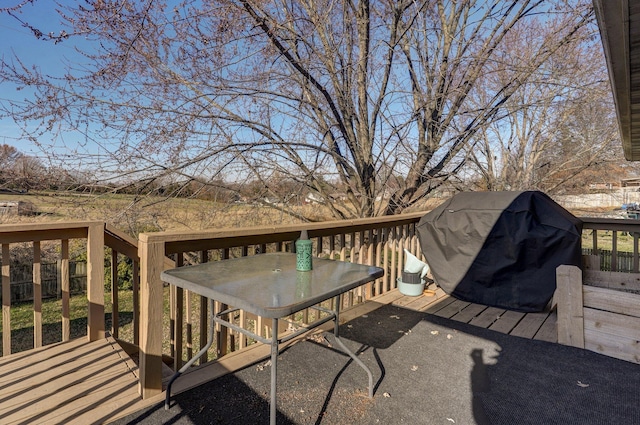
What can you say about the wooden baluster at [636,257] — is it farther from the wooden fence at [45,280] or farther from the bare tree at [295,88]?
the wooden fence at [45,280]

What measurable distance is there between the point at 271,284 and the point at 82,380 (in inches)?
52.8

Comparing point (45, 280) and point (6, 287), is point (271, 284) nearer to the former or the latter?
point (6, 287)

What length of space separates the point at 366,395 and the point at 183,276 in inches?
47.3

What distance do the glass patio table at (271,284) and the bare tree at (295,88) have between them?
311 centimetres

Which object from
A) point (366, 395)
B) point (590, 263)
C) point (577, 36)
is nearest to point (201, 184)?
point (366, 395)

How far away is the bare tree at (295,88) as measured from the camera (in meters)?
4.02

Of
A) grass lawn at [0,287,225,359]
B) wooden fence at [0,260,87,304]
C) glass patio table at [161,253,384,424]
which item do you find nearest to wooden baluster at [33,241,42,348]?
glass patio table at [161,253,384,424]

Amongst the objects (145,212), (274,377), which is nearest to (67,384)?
(274,377)

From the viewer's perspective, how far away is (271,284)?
1.61 meters

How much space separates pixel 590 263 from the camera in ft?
11.4

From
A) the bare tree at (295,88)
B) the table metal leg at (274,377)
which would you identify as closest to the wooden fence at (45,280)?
the bare tree at (295,88)

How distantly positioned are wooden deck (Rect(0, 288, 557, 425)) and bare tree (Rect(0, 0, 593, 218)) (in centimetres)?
287

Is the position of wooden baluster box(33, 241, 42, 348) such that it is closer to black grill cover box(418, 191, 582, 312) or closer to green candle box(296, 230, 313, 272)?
green candle box(296, 230, 313, 272)

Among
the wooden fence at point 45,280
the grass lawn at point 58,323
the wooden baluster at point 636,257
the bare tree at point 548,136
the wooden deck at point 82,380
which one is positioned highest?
the bare tree at point 548,136
